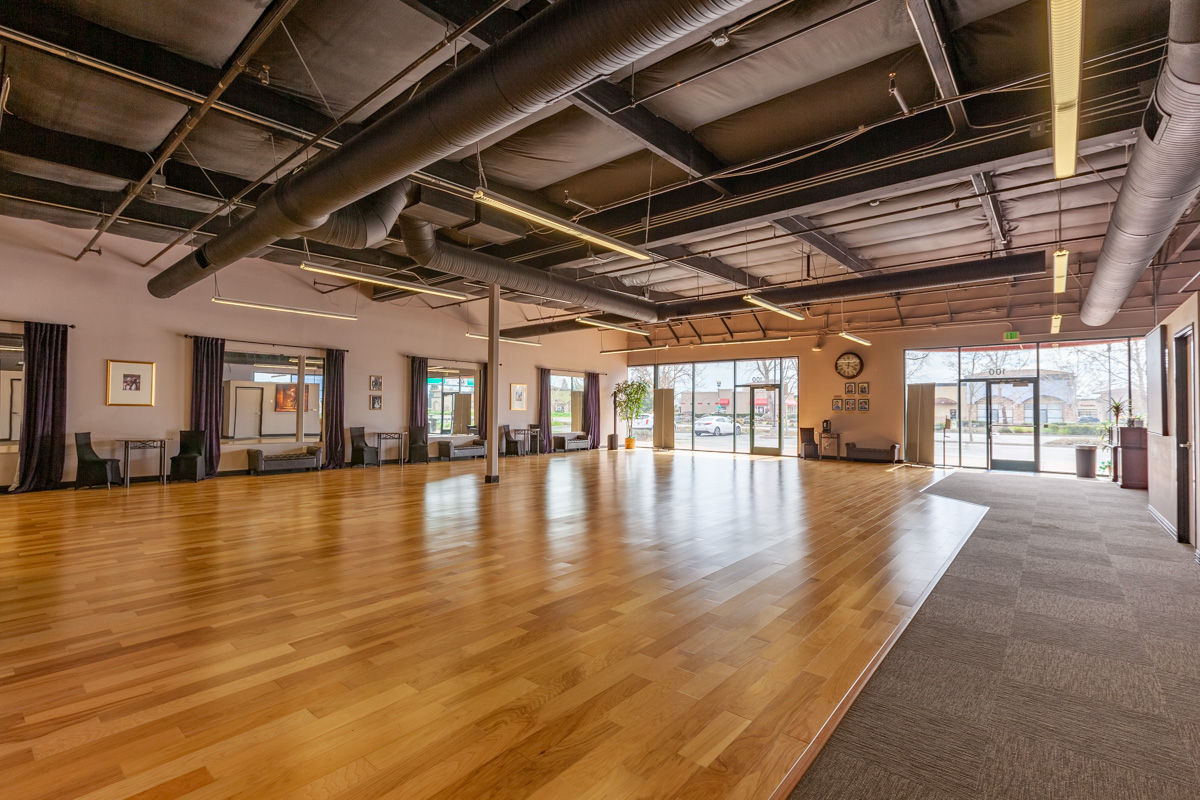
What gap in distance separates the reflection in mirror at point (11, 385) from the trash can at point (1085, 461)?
18.4 meters

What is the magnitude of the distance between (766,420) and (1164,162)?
1240cm

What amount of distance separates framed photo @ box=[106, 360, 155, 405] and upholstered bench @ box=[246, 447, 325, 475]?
1880 mm

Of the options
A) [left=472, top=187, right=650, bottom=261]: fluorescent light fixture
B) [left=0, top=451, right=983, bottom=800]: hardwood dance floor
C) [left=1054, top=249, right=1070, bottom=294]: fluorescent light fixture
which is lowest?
[left=0, top=451, right=983, bottom=800]: hardwood dance floor

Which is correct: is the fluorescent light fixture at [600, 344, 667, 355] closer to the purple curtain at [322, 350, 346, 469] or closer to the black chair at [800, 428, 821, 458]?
the black chair at [800, 428, 821, 458]

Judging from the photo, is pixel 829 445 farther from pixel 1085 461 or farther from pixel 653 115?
pixel 653 115

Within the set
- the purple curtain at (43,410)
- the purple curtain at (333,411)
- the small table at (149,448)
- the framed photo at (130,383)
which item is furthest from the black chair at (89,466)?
the purple curtain at (333,411)

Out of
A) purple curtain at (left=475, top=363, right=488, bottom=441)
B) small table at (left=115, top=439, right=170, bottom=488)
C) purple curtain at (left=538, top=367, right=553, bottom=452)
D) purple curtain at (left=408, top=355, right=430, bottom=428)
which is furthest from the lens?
purple curtain at (left=538, top=367, right=553, bottom=452)

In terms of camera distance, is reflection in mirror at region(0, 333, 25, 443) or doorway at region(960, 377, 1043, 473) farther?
doorway at region(960, 377, 1043, 473)

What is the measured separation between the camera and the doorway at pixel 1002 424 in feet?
38.7

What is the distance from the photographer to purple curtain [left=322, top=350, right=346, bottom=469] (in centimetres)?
1154

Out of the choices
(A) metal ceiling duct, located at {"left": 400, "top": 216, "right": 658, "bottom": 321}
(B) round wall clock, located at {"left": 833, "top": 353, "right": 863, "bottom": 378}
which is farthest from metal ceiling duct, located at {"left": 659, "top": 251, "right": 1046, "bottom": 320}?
(B) round wall clock, located at {"left": 833, "top": 353, "right": 863, "bottom": 378}

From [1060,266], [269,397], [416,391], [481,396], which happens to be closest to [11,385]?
[269,397]

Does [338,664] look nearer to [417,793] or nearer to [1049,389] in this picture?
[417,793]

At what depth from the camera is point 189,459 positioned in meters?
9.32
